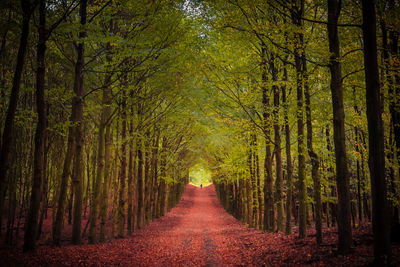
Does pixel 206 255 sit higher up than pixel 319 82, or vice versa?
pixel 319 82

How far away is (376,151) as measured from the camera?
18.5ft

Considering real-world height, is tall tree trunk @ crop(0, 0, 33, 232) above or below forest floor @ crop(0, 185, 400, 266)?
above

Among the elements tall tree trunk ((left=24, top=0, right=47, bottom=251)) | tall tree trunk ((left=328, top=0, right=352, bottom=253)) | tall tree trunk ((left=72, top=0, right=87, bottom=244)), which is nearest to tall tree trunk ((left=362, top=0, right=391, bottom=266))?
tall tree trunk ((left=328, top=0, right=352, bottom=253))

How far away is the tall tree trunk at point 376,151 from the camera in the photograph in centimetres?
550

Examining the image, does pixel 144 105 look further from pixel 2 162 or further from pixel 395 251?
pixel 395 251

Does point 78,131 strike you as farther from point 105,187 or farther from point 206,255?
point 206,255

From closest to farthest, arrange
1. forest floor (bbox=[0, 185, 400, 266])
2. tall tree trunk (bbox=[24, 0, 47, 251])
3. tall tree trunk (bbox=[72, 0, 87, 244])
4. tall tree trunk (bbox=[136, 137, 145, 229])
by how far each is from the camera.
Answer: forest floor (bbox=[0, 185, 400, 266]) → tall tree trunk (bbox=[24, 0, 47, 251]) → tall tree trunk (bbox=[72, 0, 87, 244]) → tall tree trunk (bbox=[136, 137, 145, 229])

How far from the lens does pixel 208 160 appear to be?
126 feet

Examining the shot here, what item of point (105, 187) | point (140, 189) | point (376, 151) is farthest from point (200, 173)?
point (376, 151)

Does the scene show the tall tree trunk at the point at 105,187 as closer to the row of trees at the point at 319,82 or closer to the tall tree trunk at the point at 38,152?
the tall tree trunk at the point at 38,152

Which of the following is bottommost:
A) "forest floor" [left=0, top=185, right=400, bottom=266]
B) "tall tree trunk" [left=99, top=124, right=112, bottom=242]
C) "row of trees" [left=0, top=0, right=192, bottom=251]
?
"forest floor" [left=0, top=185, right=400, bottom=266]

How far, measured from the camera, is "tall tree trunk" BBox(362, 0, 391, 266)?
5.50 meters

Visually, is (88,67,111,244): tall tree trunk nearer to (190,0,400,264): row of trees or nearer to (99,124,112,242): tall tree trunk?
(99,124,112,242): tall tree trunk

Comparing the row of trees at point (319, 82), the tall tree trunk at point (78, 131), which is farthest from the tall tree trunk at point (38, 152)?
the row of trees at point (319, 82)
